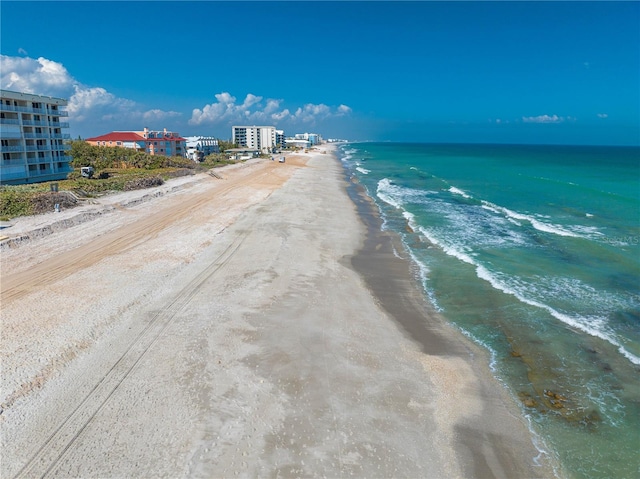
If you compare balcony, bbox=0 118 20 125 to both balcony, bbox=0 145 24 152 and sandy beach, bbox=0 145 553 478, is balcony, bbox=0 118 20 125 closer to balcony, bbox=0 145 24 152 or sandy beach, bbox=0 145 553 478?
balcony, bbox=0 145 24 152

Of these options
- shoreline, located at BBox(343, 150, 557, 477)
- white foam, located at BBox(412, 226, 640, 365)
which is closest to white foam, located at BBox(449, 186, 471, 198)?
shoreline, located at BBox(343, 150, 557, 477)

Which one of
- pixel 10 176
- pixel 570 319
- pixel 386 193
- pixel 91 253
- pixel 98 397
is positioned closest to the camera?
pixel 98 397

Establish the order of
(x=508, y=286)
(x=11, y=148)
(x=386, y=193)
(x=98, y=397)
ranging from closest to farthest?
1. (x=98, y=397)
2. (x=508, y=286)
3. (x=11, y=148)
4. (x=386, y=193)

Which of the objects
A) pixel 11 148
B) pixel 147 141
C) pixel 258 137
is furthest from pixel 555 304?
pixel 258 137

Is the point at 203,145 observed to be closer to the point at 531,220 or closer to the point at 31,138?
the point at 31,138

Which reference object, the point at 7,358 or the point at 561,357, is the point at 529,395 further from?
the point at 7,358

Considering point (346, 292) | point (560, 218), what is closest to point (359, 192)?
point (560, 218)

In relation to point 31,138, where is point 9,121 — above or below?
above
